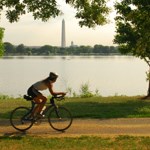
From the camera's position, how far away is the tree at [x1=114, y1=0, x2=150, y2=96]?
23.7m

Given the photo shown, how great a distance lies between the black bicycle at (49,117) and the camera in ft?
46.0

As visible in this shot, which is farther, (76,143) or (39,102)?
(39,102)

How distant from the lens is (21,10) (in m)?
19.8

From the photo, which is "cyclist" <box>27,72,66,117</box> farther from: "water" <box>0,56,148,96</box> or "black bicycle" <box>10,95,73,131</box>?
"water" <box>0,56,148,96</box>

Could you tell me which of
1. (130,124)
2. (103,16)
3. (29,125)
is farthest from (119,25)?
(29,125)

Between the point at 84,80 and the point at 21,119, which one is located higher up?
the point at 21,119

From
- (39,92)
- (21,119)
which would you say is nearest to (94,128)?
(39,92)

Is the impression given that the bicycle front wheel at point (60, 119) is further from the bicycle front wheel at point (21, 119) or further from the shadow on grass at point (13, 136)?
the shadow on grass at point (13, 136)

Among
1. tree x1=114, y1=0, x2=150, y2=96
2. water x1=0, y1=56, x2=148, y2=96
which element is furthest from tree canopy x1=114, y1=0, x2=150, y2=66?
water x1=0, y1=56, x2=148, y2=96

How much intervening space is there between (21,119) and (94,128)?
2.64 meters

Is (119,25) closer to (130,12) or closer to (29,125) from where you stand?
(130,12)

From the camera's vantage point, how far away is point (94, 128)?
14.8 m

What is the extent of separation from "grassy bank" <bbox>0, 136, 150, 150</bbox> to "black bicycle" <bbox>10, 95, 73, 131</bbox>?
104cm

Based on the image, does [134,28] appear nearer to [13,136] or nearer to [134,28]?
[134,28]
